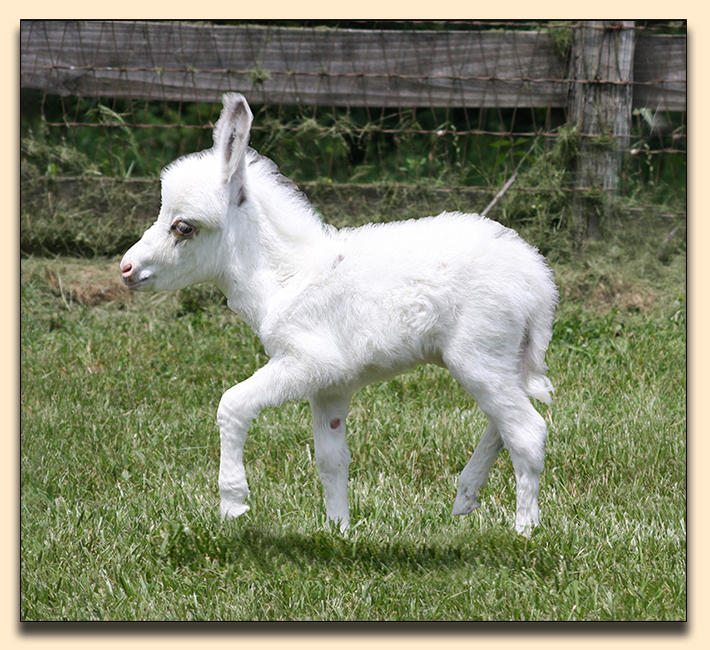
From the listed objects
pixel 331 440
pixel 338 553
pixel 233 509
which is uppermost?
pixel 331 440

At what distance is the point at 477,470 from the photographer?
3.79 meters

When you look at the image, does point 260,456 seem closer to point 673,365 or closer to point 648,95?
point 673,365

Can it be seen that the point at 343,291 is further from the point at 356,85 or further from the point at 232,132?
the point at 356,85

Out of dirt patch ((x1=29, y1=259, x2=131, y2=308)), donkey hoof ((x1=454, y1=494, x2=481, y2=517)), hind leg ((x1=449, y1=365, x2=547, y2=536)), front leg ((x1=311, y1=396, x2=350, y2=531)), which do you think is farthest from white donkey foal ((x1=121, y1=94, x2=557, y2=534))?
dirt patch ((x1=29, y1=259, x2=131, y2=308))

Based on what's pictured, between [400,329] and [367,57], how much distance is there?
4680mm

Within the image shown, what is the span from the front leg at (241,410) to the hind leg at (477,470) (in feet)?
2.88

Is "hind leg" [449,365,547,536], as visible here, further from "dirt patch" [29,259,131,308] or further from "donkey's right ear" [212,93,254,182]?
"dirt patch" [29,259,131,308]

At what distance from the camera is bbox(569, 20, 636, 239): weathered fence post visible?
23.3 feet

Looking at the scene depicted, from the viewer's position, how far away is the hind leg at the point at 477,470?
374 centimetres

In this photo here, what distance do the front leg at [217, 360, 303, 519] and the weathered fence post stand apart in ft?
15.1

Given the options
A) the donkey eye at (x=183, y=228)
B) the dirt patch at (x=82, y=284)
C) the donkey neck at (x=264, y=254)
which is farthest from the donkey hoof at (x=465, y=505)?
the dirt patch at (x=82, y=284)

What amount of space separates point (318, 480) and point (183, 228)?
1.68m

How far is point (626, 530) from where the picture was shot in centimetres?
376

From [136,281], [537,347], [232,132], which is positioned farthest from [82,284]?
[537,347]
